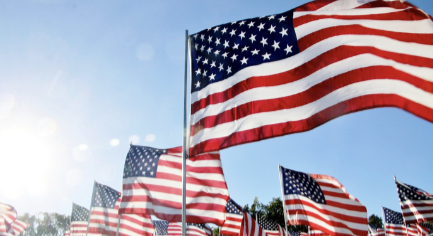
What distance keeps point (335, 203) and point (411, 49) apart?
9705 millimetres

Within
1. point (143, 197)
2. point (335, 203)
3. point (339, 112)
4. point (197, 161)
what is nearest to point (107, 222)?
point (143, 197)

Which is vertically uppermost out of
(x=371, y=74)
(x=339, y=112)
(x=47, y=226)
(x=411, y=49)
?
(x=411, y=49)

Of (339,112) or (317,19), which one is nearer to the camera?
(339,112)

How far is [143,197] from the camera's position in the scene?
35.8ft

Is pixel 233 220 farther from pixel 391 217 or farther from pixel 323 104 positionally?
pixel 391 217

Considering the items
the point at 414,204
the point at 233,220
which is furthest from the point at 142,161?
the point at 414,204

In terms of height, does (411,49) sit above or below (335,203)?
above

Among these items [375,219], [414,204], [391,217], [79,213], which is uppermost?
[414,204]

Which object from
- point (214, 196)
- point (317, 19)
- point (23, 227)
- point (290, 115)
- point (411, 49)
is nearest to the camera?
point (411, 49)

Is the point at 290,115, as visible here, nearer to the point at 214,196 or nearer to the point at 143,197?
the point at 214,196

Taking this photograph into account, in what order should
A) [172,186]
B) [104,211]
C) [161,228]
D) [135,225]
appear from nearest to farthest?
[172,186] → [135,225] → [104,211] → [161,228]

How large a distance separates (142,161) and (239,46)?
659 centimetres

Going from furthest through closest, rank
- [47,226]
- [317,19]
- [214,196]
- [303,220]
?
1. [47,226]
2. [303,220]
3. [214,196]
4. [317,19]

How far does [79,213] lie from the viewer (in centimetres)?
2248
